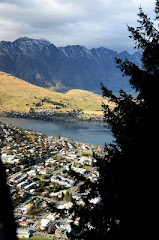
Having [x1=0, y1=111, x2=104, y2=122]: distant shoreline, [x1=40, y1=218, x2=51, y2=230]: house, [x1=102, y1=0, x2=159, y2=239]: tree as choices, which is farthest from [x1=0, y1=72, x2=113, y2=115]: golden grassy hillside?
[x1=102, y1=0, x2=159, y2=239]: tree

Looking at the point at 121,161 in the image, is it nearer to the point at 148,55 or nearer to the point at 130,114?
the point at 130,114

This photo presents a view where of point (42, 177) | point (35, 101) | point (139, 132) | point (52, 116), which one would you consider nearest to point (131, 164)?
point (139, 132)

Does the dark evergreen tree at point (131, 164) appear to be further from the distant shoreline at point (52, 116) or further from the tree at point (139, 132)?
the distant shoreline at point (52, 116)

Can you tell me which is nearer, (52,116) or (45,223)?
(45,223)

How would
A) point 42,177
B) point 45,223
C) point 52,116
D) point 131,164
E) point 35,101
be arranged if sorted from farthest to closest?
1. point 35,101
2. point 52,116
3. point 42,177
4. point 45,223
5. point 131,164

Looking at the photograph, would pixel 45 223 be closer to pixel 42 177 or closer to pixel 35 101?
pixel 42 177

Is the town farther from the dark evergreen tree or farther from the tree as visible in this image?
the tree

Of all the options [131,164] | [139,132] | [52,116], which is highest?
[139,132]
